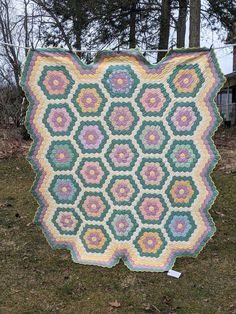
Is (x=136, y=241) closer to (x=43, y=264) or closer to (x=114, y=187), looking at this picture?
(x=114, y=187)

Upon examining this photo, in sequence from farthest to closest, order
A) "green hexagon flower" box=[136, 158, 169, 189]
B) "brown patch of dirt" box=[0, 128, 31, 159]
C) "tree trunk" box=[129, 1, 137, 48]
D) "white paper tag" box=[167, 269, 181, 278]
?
1. "tree trunk" box=[129, 1, 137, 48]
2. "brown patch of dirt" box=[0, 128, 31, 159]
3. "white paper tag" box=[167, 269, 181, 278]
4. "green hexagon flower" box=[136, 158, 169, 189]

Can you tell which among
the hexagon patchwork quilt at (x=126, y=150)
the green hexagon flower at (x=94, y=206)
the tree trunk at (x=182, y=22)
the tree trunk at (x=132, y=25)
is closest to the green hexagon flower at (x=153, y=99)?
the hexagon patchwork quilt at (x=126, y=150)

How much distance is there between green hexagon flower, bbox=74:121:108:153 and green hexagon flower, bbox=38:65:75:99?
8.5 inches

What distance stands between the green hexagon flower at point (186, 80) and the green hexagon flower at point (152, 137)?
0.71 feet

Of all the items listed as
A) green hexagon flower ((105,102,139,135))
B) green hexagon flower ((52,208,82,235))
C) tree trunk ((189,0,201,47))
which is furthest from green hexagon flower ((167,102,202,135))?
tree trunk ((189,0,201,47))

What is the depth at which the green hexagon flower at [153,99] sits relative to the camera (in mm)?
2234

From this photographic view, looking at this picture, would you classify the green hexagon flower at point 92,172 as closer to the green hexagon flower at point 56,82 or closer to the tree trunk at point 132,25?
the green hexagon flower at point 56,82

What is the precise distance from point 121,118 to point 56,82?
0.44m

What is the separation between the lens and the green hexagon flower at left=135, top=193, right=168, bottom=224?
7.64 feet

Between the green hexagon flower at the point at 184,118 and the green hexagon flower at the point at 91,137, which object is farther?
the green hexagon flower at the point at 91,137

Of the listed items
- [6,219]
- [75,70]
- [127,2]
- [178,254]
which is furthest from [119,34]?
[178,254]

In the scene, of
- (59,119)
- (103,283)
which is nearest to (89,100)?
(59,119)

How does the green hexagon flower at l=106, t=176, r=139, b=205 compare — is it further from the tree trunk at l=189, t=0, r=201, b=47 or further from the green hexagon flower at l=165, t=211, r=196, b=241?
the tree trunk at l=189, t=0, r=201, b=47

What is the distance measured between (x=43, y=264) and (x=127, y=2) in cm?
451
